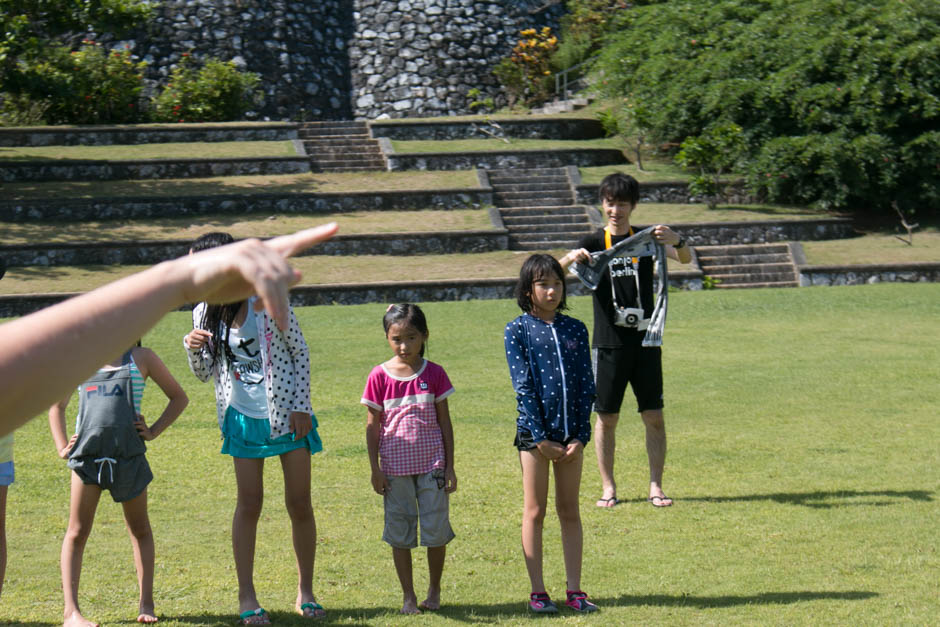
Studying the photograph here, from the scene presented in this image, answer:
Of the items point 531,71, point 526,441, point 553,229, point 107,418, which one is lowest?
point 553,229

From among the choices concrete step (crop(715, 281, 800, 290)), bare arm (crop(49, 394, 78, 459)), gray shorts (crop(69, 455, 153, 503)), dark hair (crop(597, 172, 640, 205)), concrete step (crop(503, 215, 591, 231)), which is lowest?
concrete step (crop(715, 281, 800, 290))

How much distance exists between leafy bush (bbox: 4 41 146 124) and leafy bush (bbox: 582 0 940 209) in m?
11.6

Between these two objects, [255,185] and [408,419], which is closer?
[408,419]

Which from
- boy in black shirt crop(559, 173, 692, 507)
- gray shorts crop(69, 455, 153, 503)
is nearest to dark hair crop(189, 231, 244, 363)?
gray shorts crop(69, 455, 153, 503)

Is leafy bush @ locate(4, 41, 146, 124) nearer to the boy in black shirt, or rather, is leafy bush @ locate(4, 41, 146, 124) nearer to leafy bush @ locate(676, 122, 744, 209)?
leafy bush @ locate(676, 122, 744, 209)

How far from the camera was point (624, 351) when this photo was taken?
6.51m

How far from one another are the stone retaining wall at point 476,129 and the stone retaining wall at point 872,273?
909 cm

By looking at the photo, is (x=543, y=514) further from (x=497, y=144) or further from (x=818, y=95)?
(x=497, y=144)

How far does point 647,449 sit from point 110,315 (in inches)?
209

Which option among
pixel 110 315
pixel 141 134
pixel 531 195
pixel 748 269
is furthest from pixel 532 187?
pixel 110 315

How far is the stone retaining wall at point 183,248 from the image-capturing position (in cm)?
1680

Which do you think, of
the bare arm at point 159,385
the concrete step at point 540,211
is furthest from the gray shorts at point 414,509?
the concrete step at point 540,211

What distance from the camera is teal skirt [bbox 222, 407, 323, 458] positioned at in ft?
15.0

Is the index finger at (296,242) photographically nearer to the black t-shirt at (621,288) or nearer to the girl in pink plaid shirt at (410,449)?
the girl in pink plaid shirt at (410,449)
